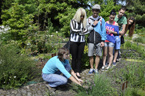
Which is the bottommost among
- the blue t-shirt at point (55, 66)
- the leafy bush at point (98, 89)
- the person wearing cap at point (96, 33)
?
the leafy bush at point (98, 89)

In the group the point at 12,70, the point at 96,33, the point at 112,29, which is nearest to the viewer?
the point at 12,70

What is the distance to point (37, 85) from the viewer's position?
3289mm

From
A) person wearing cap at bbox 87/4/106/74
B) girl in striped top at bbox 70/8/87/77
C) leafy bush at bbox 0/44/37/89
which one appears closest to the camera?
leafy bush at bbox 0/44/37/89

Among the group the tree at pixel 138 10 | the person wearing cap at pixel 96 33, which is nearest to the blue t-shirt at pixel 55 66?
the person wearing cap at pixel 96 33

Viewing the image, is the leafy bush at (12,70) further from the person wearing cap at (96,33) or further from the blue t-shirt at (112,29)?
the blue t-shirt at (112,29)

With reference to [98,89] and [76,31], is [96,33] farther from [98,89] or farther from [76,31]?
[98,89]

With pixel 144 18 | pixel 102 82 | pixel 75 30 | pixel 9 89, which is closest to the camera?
pixel 102 82

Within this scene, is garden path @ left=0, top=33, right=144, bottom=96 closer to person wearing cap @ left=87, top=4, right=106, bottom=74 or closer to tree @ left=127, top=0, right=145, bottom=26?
person wearing cap @ left=87, top=4, right=106, bottom=74

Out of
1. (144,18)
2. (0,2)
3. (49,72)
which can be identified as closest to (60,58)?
(49,72)

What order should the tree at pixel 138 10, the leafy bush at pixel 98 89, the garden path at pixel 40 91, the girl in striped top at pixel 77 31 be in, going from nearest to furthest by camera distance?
the leafy bush at pixel 98 89
the garden path at pixel 40 91
the girl in striped top at pixel 77 31
the tree at pixel 138 10

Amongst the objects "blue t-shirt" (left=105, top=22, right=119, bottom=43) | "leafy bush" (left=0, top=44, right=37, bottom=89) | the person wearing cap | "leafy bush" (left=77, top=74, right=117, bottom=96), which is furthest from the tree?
"leafy bush" (left=0, top=44, right=37, bottom=89)

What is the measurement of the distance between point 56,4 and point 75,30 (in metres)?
10.8

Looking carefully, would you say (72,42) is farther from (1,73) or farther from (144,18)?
(144,18)

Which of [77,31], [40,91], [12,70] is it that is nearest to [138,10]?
[77,31]
